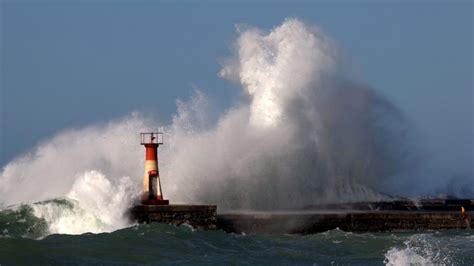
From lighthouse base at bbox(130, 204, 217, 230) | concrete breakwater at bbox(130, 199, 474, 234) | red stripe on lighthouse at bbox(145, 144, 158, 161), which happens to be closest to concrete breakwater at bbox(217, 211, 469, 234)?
concrete breakwater at bbox(130, 199, 474, 234)

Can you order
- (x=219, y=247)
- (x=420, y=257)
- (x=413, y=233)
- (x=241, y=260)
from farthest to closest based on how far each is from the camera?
(x=413, y=233) → (x=219, y=247) → (x=241, y=260) → (x=420, y=257)

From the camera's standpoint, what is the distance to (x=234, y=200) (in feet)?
79.8

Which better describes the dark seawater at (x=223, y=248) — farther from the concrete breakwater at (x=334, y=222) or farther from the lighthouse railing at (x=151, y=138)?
the lighthouse railing at (x=151, y=138)

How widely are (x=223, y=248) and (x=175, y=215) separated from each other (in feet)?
6.23

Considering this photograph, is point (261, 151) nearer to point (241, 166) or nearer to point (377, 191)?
point (241, 166)

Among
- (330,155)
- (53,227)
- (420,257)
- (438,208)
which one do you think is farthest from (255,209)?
(420,257)

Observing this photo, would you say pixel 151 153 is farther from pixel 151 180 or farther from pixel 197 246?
pixel 197 246

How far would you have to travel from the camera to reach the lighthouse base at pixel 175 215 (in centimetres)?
1962

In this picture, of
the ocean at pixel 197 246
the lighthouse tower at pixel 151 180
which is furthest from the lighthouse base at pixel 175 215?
the lighthouse tower at pixel 151 180

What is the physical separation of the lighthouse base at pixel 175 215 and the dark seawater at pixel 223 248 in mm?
227

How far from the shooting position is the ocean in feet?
52.7

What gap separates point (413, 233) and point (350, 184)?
5.85 metres

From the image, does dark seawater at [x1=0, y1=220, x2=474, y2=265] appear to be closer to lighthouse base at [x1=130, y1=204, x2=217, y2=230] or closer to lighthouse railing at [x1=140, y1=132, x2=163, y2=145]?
lighthouse base at [x1=130, y1=204, x2=217, y2=230]

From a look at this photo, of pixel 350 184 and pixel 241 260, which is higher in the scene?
pixel 350 184
